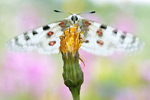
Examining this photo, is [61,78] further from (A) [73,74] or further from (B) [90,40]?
(A) [73,74]

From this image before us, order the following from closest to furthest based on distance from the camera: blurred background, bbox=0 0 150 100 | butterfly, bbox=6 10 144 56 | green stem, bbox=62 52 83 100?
green stem, bbox=62 52 83 100 → butterfly, bbox=6 10 144 56 → blurred background, bbox=0 0 150 100

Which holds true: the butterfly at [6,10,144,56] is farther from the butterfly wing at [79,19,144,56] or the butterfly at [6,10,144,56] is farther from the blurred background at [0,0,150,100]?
the blurred background at [0,0,150,100]

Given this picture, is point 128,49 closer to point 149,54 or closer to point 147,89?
point 147,89

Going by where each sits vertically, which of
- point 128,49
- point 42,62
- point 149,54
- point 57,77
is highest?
point 128,49

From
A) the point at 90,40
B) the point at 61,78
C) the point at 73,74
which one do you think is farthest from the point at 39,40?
the point at 61,78

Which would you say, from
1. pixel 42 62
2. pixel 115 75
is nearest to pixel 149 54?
pixel 115 75

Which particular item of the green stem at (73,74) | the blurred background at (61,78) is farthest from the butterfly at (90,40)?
the blurred background at (61,78)

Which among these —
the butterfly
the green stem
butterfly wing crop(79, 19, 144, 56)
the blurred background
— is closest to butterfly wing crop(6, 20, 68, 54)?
the butterfly
